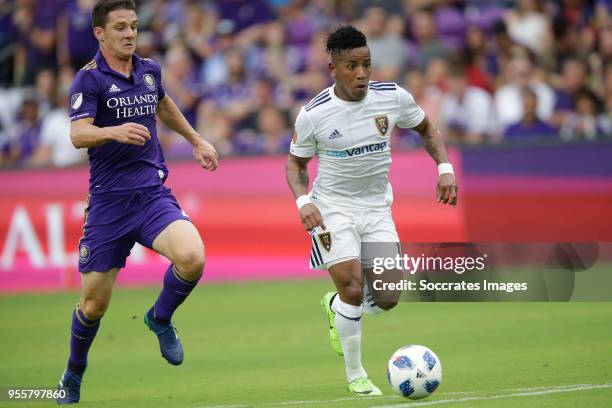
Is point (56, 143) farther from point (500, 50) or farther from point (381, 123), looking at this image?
point (381, 123)

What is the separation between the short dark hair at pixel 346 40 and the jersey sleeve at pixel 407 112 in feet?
1.94

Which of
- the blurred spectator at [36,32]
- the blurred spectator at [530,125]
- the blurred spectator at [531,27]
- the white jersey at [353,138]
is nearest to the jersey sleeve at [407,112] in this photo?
the white jersey at [353,138]

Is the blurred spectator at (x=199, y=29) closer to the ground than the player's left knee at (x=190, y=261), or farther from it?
farther from it

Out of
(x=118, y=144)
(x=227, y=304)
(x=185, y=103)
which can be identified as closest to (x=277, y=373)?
(x=118, y=144)

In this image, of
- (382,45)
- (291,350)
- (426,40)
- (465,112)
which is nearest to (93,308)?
(291,350)

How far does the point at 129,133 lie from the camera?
816 centimetres

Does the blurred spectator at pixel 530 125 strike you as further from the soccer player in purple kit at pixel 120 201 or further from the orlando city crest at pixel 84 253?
the orlando city crest at pixel 84 253

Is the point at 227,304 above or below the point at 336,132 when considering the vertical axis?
below

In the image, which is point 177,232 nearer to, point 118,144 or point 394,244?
point 118,144

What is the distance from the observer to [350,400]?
331 inches

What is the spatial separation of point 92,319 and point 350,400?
78.9 inches

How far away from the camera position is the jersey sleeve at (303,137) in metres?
8.95

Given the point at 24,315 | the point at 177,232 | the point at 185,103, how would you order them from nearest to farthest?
the point at 177,232 < the point at 24,315 < the point at 185,103

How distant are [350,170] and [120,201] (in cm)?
172
